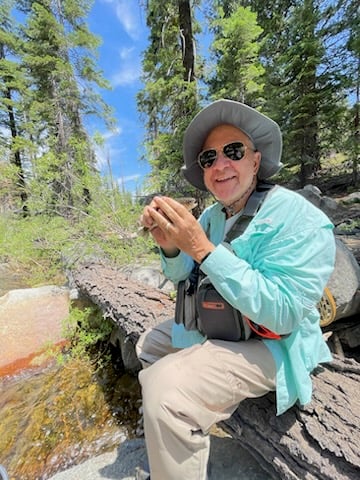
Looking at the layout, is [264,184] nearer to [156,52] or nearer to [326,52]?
[156,52]

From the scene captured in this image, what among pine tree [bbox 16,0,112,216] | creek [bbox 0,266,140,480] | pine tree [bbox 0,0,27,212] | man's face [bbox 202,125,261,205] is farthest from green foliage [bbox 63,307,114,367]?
pine tree [bbox 0,0,27,212]

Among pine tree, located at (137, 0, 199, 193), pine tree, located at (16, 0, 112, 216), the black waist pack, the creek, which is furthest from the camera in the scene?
pine tree, located at (16, 0, 112, 216)

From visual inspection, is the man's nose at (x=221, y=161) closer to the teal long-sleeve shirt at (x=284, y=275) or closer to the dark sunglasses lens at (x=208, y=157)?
the dark sunglasses lens at (x=208, y=157)

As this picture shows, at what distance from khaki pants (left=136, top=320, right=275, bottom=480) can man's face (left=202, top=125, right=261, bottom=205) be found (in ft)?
2.77

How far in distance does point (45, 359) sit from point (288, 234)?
14.0 ft

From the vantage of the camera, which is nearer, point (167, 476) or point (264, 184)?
point (167, 476)

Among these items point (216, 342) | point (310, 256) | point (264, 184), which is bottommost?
point (216, 342)

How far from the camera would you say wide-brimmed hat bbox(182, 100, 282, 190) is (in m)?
1.56

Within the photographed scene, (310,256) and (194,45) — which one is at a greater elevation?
(194,45)

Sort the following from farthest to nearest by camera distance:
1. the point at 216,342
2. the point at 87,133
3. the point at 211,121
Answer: the point at 87,133 < the point at 211,121 < the point at 216,342

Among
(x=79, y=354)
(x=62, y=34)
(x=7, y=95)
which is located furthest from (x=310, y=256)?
(x=7, y=95)

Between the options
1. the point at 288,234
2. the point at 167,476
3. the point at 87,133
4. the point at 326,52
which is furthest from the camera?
the point at 87,133

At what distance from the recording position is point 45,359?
4.15 meters

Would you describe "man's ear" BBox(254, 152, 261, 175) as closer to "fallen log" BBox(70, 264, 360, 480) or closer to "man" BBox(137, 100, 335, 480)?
"man" BBox(137, 100, 335, 480)
